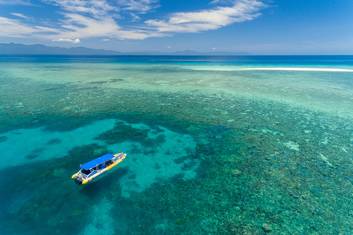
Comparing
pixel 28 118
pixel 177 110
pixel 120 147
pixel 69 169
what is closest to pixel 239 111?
pixel 177 110

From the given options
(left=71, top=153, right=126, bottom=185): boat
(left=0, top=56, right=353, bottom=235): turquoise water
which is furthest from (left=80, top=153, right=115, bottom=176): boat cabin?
(left=0, top=56, right=353, bottom=235): turquoise water

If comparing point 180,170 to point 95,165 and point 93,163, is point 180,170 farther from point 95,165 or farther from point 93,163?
point 93,163

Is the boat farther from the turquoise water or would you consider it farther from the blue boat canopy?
the turquoise water

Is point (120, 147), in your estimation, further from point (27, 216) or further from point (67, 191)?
point (27, 216)

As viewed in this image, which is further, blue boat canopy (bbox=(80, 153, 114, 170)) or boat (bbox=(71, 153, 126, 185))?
blue boat canopy (bbox=(80, 153, 114, 170))

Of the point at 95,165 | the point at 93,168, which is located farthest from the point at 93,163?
the point at 93,168

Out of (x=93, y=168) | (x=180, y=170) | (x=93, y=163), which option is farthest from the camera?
(x=180, y=170)

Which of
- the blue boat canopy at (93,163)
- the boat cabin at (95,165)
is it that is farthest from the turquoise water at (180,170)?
the blue boat canopy at (93,163)
